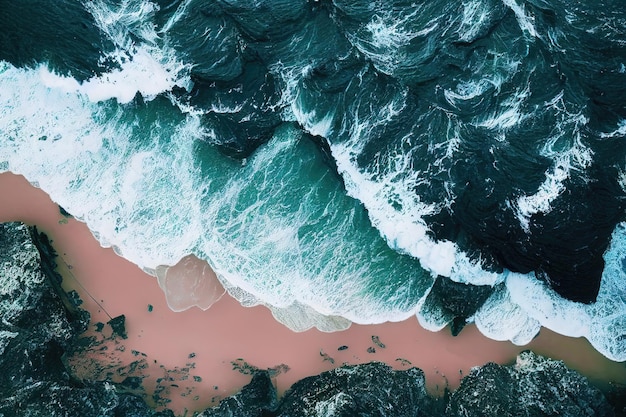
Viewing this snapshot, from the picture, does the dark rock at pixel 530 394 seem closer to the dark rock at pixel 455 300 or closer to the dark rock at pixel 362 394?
the dark rock at pixel 362 394

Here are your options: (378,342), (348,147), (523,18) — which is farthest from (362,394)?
(523,18)

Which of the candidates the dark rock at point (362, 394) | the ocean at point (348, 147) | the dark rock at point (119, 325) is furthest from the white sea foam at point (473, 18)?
the dark rock at point (119, 325)

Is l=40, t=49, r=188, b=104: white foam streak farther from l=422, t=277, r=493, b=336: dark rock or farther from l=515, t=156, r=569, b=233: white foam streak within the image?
l=515, t=156, r=569, b=233: white foam streak

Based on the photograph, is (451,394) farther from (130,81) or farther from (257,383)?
(130,81)

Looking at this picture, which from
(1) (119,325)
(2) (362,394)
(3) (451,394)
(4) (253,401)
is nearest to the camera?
(2) (362,394)

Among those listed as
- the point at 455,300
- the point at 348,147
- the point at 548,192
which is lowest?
the point at 455,300

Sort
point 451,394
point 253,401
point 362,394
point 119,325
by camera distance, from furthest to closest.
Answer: point 451,394 < point 119,325 < point 253,401 < point 362,394

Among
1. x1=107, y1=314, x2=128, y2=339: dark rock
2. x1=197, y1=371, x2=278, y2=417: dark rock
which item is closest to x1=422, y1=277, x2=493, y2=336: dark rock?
x1=197, y1=371, x2=278, y2=417: dark rock

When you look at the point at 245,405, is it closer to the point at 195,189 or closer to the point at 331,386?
the point at 331,386
